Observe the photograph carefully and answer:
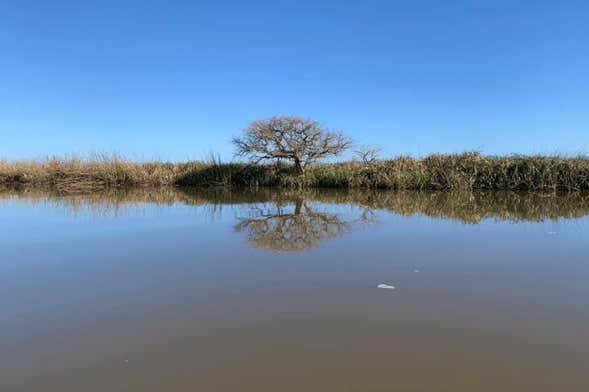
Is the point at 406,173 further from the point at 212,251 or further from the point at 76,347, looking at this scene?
the point at 76,347

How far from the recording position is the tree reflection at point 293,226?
4.91 metres

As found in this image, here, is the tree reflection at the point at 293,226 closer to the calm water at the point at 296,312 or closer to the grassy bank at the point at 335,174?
the calm water at the point at 296,312

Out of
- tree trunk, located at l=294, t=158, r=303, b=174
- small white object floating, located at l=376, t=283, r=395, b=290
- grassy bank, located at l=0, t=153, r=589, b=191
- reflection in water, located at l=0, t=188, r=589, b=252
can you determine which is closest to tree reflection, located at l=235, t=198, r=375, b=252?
reflection in water, located at l=0, t=188, r=589, b=252

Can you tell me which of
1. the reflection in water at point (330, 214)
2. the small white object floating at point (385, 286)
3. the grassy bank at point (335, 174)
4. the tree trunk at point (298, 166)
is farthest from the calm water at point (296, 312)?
the tree trunk at point (298, 166)

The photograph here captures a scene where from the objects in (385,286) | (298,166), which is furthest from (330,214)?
(298,166)

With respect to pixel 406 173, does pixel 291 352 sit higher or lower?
lower

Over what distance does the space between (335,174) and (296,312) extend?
→ 40.9 feet

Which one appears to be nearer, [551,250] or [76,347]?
[76,347]

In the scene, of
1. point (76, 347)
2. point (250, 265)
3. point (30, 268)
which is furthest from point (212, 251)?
point (76, 347)

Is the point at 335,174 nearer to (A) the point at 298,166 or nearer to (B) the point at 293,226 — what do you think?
(A) the point at 298,166

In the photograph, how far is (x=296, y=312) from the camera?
8.53 ft

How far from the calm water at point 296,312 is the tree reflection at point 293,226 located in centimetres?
8

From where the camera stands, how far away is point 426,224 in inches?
244

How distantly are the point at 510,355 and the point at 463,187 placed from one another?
38.4 feet
